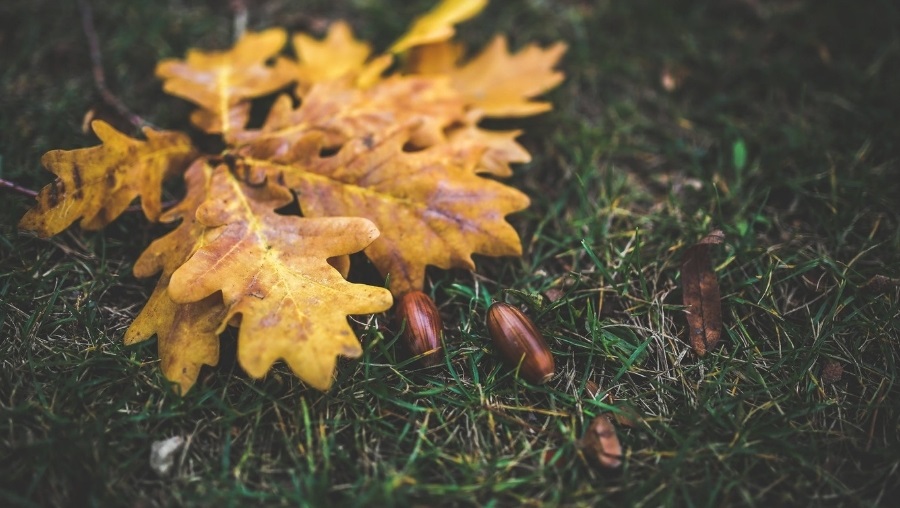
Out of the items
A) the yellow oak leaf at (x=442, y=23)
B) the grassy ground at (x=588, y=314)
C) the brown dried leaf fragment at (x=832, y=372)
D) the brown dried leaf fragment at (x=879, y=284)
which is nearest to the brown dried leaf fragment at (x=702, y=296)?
the grassy ground at (x=588, y=314)

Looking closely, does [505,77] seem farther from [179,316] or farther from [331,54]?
[179,316]

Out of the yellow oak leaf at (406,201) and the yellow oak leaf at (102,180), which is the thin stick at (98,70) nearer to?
the yellow oak leaf at (102,180)

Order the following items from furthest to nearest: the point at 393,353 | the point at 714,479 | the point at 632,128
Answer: the point at 632,128, the point at 393,353, the point at 714,479

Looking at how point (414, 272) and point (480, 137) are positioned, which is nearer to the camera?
point (414, 272)

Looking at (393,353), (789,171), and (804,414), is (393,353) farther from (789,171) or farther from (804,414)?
(789,171)

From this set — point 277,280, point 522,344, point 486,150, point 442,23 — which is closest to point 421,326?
point 522,344

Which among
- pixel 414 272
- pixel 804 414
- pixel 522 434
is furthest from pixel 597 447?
pixel 414 272
